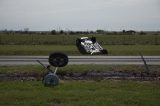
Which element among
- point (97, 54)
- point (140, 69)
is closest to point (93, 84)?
point (140, 69)

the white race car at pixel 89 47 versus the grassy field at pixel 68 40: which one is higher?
the white race car at pixel 89 47

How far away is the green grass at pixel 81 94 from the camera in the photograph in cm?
1017

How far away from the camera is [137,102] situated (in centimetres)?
1025

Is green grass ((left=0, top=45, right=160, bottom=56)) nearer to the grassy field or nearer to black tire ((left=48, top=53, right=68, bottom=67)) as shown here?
the grassy field

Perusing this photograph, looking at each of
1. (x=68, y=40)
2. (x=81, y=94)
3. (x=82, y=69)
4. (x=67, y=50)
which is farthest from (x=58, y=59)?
(x=68, y=40)

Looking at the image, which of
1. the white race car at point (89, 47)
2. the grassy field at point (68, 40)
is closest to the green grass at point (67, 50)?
the white race car at point (89, 47)

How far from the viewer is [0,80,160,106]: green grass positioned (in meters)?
10.2

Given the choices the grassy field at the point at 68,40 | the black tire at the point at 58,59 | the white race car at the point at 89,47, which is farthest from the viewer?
the grassy field at the point at 68,40

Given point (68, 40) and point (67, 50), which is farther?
point (68, 40)

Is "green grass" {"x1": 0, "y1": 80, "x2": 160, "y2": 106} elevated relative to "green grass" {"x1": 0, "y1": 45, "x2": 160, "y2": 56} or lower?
elevated

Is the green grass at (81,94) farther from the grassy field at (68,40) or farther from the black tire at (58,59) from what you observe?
the grassy field at (68,40)

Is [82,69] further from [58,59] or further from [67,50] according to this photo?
[67,50]

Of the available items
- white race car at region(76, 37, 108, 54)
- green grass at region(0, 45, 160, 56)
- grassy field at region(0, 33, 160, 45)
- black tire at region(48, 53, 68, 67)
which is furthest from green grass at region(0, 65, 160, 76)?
grassy field at region(0, 33, 160, 45)

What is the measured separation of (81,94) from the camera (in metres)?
11.4
